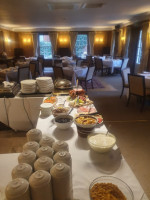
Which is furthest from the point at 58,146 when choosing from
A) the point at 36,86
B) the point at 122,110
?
the point at 122,110

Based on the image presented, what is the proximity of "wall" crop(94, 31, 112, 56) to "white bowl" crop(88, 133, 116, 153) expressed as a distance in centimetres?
920

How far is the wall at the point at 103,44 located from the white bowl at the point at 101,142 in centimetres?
920

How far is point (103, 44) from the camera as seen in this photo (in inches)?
388

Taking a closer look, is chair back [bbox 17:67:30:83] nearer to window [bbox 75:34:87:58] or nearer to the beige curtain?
the beige curtain

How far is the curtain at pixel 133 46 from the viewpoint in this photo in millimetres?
6312

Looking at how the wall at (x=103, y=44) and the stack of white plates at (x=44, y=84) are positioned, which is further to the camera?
the wall at (x=103, y=44)

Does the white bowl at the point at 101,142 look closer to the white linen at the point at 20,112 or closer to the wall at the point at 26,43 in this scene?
the white linen at the point at 20,112

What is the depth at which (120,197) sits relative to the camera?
54 cm

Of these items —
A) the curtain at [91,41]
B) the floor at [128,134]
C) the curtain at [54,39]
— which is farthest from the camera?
the curtain at [91,41]

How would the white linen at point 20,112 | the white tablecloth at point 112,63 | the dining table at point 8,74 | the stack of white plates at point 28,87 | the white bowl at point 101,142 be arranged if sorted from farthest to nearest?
the white tablecloth at point 112,63
the dining table at point 8,74
the white linen at point 20,112
the stack of white plates at point 28,87
the white bowl at point 101,142

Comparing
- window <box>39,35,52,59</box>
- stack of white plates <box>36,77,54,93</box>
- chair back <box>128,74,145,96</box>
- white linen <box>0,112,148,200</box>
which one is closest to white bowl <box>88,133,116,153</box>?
white linen <box>0,112,148,200</box>

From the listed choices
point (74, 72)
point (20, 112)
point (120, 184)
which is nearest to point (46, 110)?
point (120, 184)

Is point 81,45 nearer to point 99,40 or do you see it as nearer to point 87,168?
point 99,40

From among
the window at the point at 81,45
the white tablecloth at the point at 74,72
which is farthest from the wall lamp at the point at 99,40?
the white tablecloth at the point at 74,72
